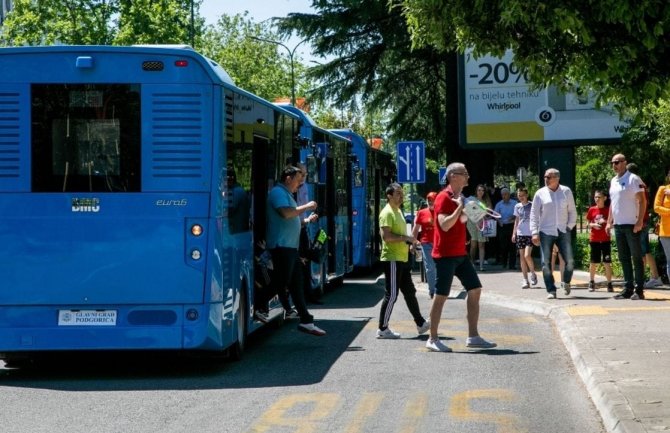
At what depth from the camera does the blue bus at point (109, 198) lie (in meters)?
11.5

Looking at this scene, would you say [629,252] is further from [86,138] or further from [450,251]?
[86,138]

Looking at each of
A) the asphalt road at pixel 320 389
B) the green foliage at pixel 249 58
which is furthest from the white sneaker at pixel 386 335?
the green foliage at pixel 249 58

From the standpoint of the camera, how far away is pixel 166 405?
32.2ft

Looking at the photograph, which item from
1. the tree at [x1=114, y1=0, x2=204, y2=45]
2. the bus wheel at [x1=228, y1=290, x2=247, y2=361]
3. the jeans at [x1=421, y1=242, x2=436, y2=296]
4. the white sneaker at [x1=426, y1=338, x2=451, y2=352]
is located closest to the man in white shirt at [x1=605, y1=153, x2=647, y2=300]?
the jeans at [x1=421, y1=242, x2=436, y2=296]

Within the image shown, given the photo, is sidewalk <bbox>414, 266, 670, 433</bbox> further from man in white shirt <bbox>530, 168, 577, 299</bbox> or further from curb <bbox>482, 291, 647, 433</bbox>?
man in white shirt <bbox>530, 168, 577, 299</bbox>

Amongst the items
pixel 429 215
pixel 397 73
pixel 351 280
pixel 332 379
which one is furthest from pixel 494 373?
pixel 397 73

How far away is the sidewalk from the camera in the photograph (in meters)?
8.66

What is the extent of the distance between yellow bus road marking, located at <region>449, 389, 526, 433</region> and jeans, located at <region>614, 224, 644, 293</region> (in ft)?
26.1

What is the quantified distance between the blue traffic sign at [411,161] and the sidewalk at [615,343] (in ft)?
12.2

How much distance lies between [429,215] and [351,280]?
33.2 ft

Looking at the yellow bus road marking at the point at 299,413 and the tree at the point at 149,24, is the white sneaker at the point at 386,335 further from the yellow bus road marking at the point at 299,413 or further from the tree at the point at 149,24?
the tree at the point at 149,24

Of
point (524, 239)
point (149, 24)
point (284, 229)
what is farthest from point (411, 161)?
point (149, 24)

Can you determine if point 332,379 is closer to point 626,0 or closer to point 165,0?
point 626,0

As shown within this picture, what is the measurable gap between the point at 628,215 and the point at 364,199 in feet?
38.2
